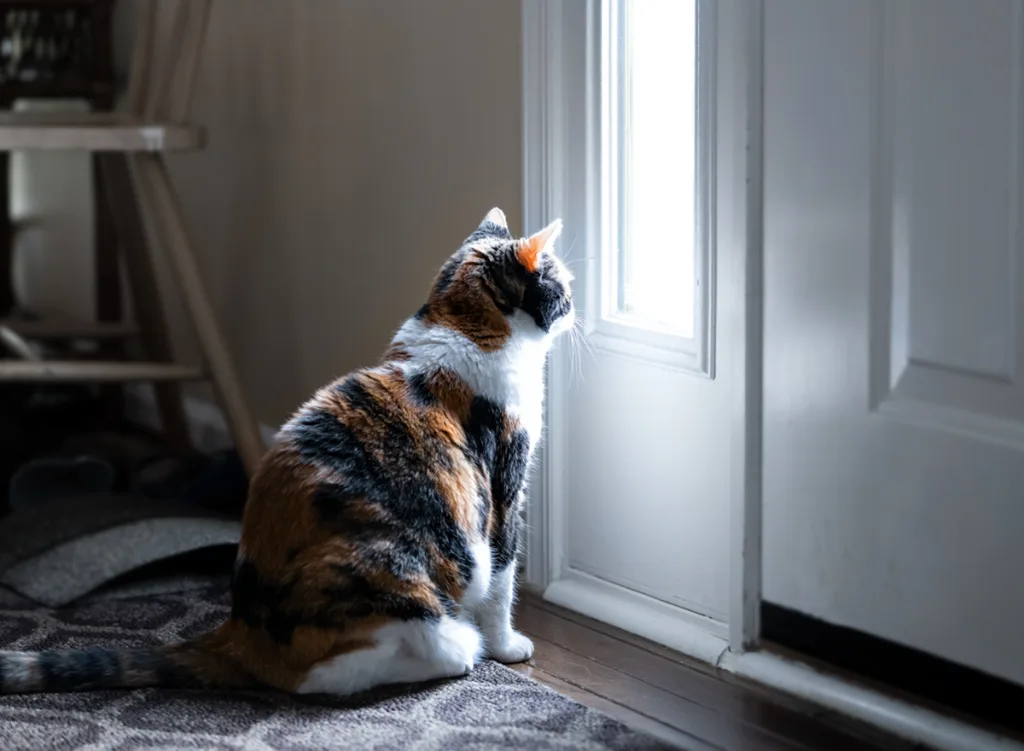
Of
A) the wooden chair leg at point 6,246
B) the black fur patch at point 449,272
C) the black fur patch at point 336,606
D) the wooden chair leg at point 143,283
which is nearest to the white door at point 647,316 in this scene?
the black fur patch at point 449,272

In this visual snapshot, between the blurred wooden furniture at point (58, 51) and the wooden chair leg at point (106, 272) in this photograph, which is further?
the wooden chair leg at point (106, 272)

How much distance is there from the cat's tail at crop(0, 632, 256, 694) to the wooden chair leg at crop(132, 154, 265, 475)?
67 centimetres

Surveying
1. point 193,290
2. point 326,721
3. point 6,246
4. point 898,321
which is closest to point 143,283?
point 193,290

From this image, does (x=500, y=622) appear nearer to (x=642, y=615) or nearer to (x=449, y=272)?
(x=642, y=615)

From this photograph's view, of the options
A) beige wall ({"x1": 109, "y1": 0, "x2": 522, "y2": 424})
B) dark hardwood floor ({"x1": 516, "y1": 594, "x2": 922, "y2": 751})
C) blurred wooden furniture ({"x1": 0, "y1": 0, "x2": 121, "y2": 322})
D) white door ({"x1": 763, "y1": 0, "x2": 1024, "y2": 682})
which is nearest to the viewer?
white door ({"x1": 763, "y1": 0, "x2": 1024, "y2": 682})

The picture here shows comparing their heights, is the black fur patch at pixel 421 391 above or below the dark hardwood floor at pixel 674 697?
above

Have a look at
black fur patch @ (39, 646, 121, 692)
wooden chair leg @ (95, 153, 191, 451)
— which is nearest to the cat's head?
black fur patch @ (39, 646, 121, 692)

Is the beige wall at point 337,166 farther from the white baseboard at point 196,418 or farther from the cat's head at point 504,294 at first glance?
the cat's head at point 504,294

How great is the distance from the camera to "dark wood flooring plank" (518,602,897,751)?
4.79 ft

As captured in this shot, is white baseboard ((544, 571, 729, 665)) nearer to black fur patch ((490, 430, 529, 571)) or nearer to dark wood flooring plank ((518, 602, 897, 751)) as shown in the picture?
dark wood flooring plank ((518, 602, 897, 751))

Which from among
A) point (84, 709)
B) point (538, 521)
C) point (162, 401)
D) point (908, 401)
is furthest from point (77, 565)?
point (908, 401)

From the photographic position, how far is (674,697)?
157cm

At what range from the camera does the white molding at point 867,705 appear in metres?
1.39

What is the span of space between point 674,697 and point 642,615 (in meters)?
0.22
